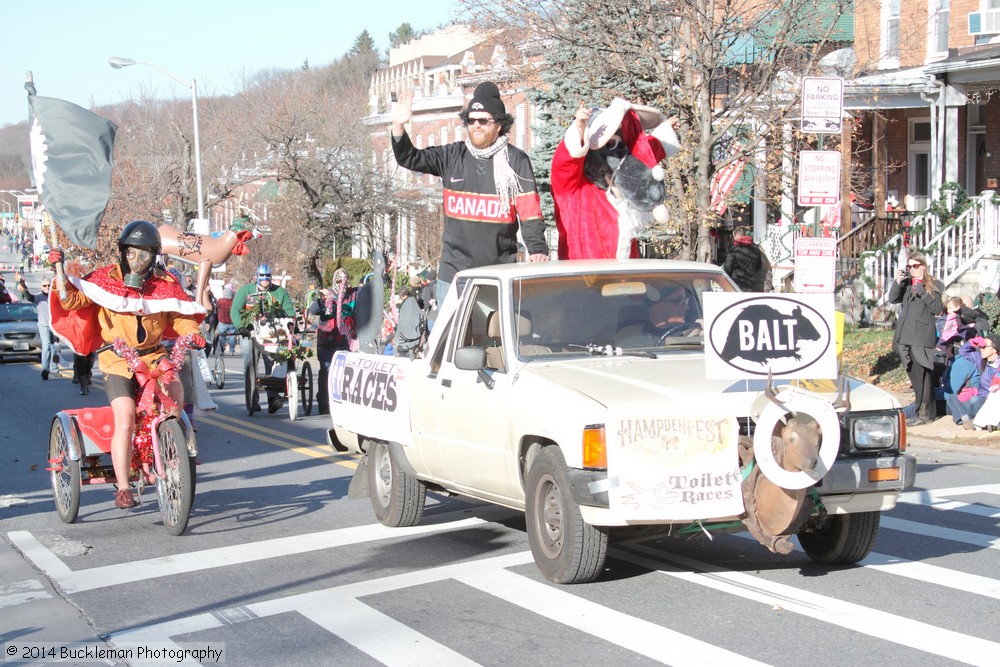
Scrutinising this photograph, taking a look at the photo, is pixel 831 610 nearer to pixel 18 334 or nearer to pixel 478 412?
pixel 478 412

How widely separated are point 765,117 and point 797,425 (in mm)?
14022

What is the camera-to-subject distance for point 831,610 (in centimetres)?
655

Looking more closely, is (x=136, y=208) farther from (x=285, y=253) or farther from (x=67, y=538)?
(x=67, y=538)

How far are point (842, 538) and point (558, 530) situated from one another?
170cm

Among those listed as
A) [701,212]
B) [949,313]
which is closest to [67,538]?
[949,313]

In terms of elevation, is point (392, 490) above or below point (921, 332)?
below

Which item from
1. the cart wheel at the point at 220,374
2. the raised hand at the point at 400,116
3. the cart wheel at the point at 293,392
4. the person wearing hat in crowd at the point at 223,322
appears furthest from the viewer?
the person wearing hat in crowd at the point at 223,322

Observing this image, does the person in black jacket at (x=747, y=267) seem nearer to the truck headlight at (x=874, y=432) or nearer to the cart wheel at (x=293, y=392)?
the cart wheel at (x=293, y=392)

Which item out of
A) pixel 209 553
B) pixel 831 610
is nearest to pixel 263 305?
pixel 209 553

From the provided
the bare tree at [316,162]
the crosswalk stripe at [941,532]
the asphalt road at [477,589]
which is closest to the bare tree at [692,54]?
the asphalt road at [477,589]

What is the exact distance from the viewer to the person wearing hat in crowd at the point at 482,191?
31.3 feet

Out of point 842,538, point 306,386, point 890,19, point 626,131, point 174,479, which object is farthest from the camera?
point 890,19

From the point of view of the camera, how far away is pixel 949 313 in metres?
15.3

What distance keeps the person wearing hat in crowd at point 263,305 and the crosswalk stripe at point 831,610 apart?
1039 cm
